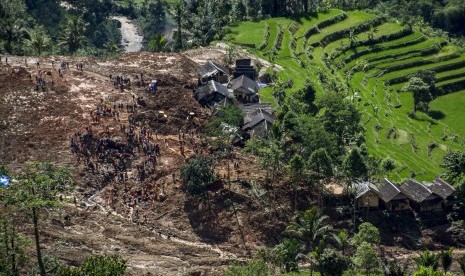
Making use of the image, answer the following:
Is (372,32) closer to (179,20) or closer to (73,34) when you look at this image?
(179,20)

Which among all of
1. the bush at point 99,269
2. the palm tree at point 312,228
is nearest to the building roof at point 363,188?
the palm tree at point 312,228

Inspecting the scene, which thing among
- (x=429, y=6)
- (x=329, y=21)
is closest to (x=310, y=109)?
(x=329, y=21)

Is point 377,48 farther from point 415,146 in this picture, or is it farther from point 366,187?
point 366,187

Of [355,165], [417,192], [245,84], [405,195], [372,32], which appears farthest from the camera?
[372,32]

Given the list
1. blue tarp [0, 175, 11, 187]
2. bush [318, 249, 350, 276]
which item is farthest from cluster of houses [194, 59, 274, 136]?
blue tarp [0, 175, 11, 187]

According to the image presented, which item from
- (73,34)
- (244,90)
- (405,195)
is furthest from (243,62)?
(405,195)

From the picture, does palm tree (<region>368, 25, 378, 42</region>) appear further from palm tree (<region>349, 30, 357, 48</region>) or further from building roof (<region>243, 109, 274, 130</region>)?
building roof (<region>243, 109, 274, 130</region>)
